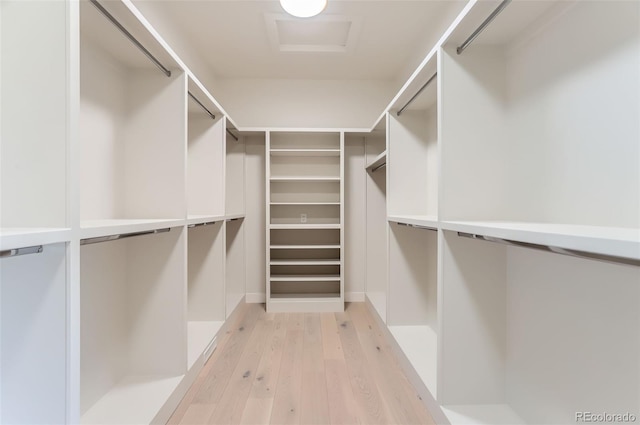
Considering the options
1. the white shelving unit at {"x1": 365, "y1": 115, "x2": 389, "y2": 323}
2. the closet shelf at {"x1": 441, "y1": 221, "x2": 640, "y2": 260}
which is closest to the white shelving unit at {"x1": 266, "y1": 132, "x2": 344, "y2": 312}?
the white shelving unit at {"x1": 365, "y1": 115, "x2": 389, "y2": 323}

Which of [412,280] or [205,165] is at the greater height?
[205,165]

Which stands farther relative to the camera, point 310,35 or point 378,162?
point 378,162

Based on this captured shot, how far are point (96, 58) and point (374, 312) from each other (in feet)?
8.55

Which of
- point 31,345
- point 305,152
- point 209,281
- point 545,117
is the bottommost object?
point 209,281

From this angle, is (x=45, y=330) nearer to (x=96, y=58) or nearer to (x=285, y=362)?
(x=96, y=58)

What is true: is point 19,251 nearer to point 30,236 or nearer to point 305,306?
point 30,236

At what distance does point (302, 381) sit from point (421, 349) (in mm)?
770

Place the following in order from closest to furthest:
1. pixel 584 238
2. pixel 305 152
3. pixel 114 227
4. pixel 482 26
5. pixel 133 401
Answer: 1. pixel 584 238
2. pixel 114 227
3. pixel 482 26
4. pixel 133 401
5. pixel 305 152


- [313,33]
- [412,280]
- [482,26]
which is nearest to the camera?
[482,26]

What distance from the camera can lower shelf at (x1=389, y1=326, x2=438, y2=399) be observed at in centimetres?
153

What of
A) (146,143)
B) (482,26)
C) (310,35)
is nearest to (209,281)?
(146,143)

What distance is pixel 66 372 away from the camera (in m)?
0.81

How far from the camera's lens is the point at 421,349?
1.88 metres

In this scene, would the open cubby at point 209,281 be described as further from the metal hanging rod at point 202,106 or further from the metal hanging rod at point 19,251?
the metal hanging rod at point 19,251
